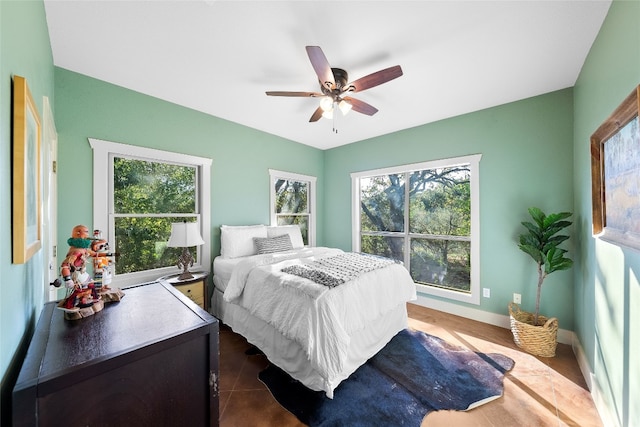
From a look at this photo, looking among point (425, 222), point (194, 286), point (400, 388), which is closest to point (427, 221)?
point (425, 222)

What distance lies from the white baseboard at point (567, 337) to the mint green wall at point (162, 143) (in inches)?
108

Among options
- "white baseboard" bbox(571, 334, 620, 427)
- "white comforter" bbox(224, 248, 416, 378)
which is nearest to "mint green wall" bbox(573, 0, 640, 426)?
"white baseboard" bbox(571, 334, 620, 427)

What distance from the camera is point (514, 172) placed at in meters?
2.79

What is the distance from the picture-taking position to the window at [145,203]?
94.4 inches

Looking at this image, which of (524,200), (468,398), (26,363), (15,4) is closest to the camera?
(26,363)

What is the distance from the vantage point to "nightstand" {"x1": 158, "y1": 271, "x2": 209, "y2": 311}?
95.4 inches

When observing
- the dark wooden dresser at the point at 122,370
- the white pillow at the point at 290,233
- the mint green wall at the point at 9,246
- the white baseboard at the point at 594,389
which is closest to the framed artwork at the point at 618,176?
the white baseboard at the point at 594,389

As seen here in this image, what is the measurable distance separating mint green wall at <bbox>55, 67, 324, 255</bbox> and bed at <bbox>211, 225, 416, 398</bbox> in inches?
38.8

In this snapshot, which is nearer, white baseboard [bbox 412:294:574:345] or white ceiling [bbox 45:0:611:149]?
white ceiling [bbox 45:0:611:149]

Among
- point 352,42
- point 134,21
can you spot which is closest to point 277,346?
point 352,42

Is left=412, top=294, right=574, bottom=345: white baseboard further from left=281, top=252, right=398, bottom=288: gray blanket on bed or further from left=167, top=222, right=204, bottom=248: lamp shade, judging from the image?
left=167, top=222, right=204, bottom=248: lamp shade

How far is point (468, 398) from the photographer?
1.78 meters

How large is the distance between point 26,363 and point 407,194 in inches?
149

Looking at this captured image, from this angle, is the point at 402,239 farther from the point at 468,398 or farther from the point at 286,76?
the point at 286,76
